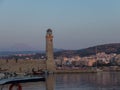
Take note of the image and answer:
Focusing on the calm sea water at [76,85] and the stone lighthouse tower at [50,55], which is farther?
the stone lighthouse tower at [50,55]

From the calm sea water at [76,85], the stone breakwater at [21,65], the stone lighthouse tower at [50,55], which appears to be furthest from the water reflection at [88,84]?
the stone lighthouse tower at [50,55]

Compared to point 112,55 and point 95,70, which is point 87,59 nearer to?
point 112,55

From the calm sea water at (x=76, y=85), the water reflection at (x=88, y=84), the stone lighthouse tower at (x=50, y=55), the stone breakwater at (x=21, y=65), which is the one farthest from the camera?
the stone lighthouse tower at (x=50, y=55)

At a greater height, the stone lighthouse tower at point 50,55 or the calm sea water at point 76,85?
the stone lighthouse tower at point 50,55

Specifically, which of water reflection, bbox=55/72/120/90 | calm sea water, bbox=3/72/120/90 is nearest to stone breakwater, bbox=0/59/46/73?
water reflection, bbox=55/72/120/90

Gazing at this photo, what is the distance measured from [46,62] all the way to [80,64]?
2876 cm

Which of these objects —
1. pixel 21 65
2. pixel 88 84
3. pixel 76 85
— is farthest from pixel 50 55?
pixel 76 85

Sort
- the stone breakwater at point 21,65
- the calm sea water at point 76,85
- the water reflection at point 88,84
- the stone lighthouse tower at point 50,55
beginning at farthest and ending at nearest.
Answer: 1. the stone lighthouse tower at point 50,55
2. the stone breakwater at point 21,65
3. the water reflection at point 88,84
4. the calm sea water at point 76,85

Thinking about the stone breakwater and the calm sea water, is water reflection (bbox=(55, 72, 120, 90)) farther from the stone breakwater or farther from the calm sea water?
the stone breakwater

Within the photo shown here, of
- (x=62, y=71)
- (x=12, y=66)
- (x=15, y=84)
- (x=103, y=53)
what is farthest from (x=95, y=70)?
(x=15, y=84)

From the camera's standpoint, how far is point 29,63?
283 ft

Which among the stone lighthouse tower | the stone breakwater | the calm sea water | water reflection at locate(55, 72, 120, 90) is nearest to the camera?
the calm sea water

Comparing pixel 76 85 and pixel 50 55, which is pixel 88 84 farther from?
pixel 50 55

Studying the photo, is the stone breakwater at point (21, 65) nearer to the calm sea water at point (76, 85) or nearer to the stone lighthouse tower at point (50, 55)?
the stone lighthouse tower at point (50, 55)
